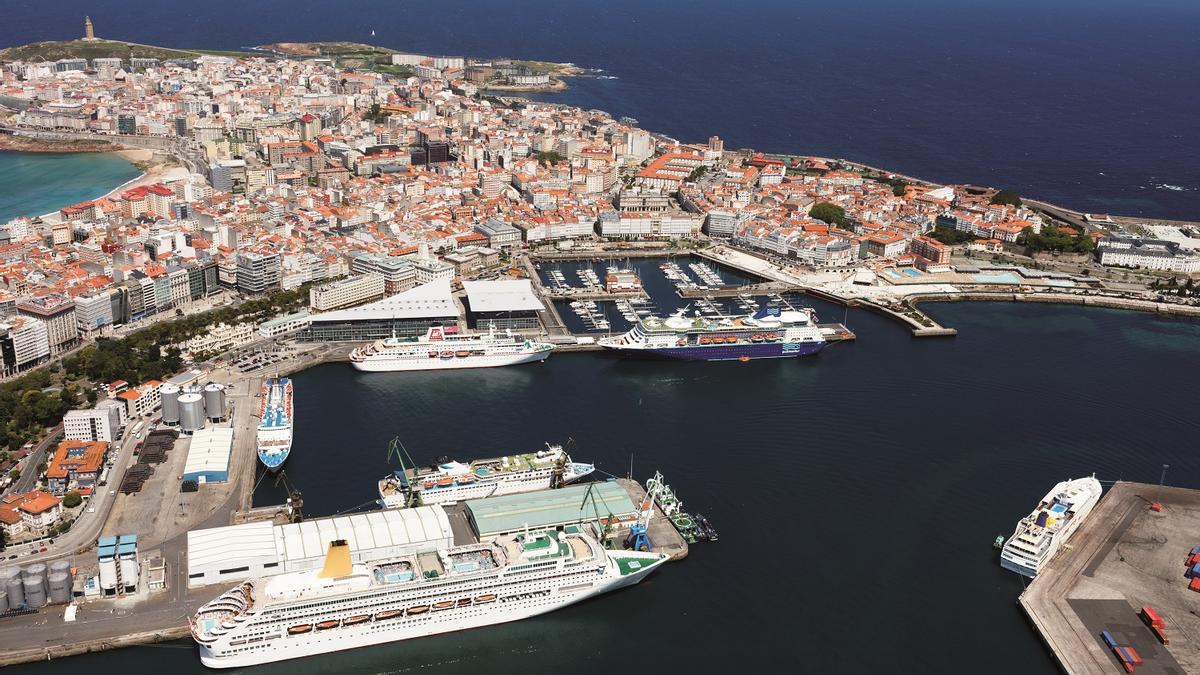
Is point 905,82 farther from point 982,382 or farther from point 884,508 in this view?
point 884,508

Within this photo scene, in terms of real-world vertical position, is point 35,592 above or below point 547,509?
below

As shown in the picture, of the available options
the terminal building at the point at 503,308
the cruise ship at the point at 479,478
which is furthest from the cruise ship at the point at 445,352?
the cruise ship at the point at 479,478

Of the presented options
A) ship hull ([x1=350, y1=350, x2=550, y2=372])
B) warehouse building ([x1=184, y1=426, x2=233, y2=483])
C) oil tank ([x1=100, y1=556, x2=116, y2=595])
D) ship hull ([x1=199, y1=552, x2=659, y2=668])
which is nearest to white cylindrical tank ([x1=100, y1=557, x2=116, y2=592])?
oil tank ([x1=100, y1=556, x2=116, y2=595])

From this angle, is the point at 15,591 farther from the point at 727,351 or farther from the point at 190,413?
the point at 727,351

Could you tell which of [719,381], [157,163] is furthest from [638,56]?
[719,381]

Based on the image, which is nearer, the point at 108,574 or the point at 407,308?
the point at 108,574

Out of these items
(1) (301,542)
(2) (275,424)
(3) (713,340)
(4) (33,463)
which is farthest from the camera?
(3) (713,340)

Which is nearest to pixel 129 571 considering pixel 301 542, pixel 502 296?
pixel 301 542
